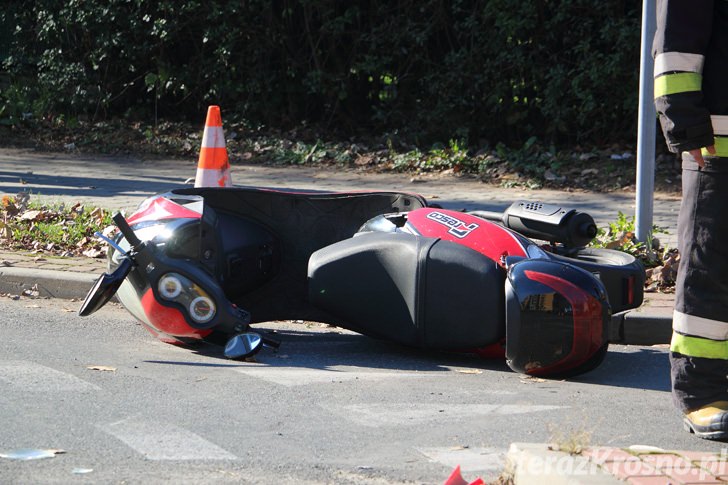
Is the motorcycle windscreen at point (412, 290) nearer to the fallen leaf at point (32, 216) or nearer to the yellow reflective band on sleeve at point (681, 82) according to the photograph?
the yellow reflective band on sleeve at point (681, 82)

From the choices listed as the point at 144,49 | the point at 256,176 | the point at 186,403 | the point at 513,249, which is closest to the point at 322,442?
the point at 186,403

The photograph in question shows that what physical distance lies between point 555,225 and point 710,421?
5.72 feet

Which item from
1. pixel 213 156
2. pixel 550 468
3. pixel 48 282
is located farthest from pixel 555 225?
pixel 48 282

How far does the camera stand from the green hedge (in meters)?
12.2

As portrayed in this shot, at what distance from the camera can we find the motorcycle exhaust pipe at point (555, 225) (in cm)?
558

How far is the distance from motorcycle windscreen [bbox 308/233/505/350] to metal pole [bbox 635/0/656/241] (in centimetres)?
257

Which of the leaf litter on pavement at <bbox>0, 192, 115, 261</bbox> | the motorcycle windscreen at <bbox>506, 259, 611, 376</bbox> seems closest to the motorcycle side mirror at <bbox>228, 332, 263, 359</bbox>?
the motorcycle windscreen at <bbox>506, 259, 611, 376</bbox>

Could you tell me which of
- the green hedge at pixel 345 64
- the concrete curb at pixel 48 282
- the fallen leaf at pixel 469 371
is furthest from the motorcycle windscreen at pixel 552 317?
the green hedge at pixel 345 64

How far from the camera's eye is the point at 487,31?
12.7m

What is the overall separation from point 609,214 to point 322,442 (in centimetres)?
594

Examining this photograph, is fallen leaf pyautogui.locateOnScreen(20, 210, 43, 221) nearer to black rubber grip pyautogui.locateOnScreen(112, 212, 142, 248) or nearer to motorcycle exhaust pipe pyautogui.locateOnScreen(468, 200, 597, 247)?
black rubber grip pyautogui.locateOnScreen(112, 212, 142, 248)

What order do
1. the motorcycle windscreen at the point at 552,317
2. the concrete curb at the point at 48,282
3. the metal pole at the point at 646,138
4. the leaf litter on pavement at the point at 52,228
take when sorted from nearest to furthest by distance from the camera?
the motorcycle windscreen at the point at 552,317
the concrete curb at the point at 48,282
the metal pole at the point at 646,138
the leaf litter on pavement at the point at 52,228

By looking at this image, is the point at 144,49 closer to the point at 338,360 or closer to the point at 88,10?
the point at 88,10

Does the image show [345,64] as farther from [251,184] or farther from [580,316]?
[580,316]
